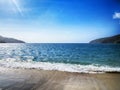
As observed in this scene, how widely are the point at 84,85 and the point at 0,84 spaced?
13.0 feet

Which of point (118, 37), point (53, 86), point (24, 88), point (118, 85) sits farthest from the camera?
point (118, 37)

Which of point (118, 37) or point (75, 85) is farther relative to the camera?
point (118, 37)

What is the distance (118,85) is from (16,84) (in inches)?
195

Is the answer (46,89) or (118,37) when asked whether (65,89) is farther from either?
(118,37)

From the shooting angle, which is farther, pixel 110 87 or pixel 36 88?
pixel 110 87

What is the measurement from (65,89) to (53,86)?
700mm

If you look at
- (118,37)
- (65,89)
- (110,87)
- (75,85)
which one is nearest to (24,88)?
(65,89)

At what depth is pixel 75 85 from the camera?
8141 millimetres

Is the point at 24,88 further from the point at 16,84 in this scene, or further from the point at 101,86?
the point at 101,86

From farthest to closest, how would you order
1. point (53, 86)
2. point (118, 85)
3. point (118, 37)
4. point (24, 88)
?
point (118, 37), point (118, 85), point (53, 86), point (24, 88)

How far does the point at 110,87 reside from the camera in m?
7.96

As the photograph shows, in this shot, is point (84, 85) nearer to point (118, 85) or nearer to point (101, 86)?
point (101, 86)

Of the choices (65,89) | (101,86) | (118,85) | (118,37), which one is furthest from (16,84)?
(118,37)

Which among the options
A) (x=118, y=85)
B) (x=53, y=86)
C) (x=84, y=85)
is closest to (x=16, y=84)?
(x=53, y=86)
